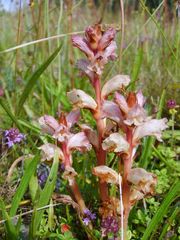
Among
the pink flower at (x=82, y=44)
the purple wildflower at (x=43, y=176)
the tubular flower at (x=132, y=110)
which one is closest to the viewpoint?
the tubular flower at (x=132, y=110)

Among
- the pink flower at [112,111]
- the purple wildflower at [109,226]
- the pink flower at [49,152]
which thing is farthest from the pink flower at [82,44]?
the purple wildflower at [109,226]

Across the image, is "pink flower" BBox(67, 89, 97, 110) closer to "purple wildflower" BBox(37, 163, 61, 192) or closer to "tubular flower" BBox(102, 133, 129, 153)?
"tubular flower" BBox(102, 133, 129, 153)

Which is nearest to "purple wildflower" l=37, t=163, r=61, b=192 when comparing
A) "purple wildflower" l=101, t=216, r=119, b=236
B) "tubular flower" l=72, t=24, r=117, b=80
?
"purple wildflower" l=101, t=216, r=119, b=236

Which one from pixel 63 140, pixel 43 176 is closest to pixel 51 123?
pixel 63 140

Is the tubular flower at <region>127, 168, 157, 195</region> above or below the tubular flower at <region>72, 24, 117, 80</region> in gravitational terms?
below

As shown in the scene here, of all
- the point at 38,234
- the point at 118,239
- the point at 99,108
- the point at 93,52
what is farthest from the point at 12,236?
the point at 93,52

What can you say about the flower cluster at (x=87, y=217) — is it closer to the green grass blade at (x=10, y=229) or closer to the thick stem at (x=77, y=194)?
the thick stem at (x=77, y=194)

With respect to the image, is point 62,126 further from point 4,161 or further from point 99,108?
point 4,161
